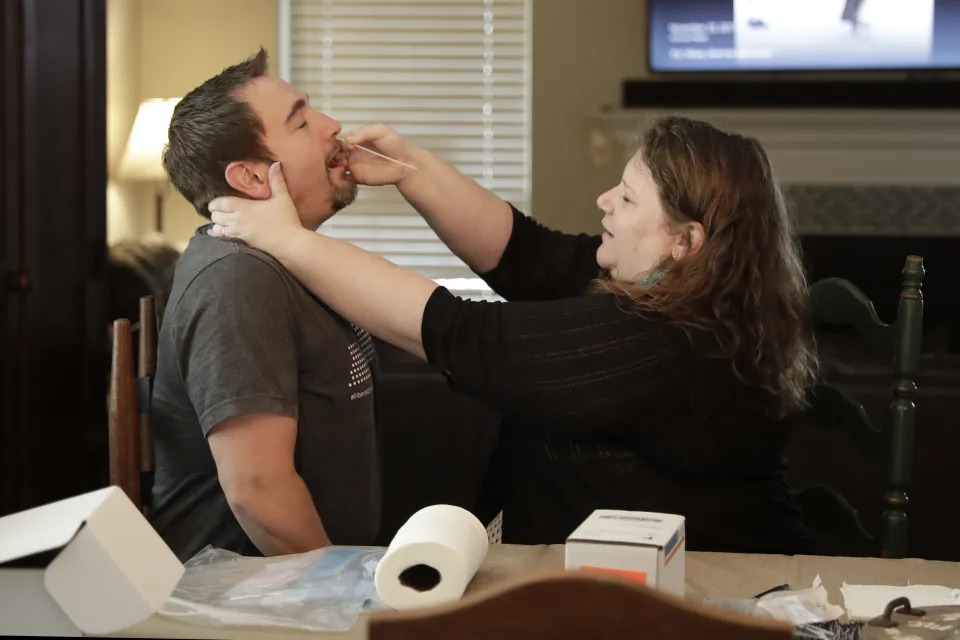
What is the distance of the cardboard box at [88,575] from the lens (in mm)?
925

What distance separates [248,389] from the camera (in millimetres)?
1336

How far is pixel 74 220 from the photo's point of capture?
117 inches

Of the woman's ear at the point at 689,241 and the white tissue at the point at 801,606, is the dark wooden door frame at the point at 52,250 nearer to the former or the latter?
the woman's ear at the point at 689,241

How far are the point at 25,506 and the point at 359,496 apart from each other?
1606 millimetres

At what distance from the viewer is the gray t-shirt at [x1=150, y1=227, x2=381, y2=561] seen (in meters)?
1.36

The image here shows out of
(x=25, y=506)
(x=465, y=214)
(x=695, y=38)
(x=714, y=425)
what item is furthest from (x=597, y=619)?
(x=695, y=38)

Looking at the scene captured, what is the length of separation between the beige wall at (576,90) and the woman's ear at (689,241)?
3.47 meters

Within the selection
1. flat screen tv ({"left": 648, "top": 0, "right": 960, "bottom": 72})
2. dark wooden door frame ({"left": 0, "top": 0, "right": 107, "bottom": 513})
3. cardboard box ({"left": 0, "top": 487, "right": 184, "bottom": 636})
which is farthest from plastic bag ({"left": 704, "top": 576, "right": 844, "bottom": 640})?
flat screen tv ({"left": 648, "top": 0, "right": 960, "bottom": 72})

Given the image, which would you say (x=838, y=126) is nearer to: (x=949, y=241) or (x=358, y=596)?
(x=949, y=241)

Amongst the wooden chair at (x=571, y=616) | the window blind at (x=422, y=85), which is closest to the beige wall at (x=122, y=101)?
the window blind at (x=422, y=85)

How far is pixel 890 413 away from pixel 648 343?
18.8 inches

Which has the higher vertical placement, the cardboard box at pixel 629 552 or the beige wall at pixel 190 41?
the beige wall at pixel 190 41

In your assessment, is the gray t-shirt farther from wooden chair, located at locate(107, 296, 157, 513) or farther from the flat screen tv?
the flat screen tv

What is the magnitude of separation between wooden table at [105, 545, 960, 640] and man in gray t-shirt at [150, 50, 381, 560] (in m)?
0.28
